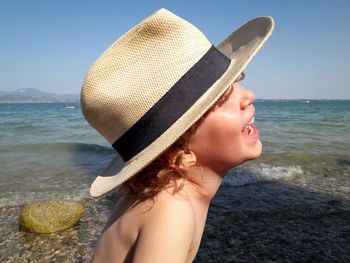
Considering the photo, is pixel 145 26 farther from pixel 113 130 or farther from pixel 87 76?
pixel 113 130

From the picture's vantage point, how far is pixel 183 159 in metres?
1.66

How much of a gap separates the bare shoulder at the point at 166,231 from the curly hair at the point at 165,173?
0.07 meters

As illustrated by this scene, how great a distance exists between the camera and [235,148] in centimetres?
168

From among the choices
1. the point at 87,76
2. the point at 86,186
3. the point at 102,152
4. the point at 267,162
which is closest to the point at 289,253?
the point at 87,76

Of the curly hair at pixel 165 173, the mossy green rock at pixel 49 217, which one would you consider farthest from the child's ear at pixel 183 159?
the mossy green rock at pixel 49 217

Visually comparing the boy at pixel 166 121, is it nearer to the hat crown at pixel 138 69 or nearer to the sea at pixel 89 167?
the hat crown at pixel 138 69

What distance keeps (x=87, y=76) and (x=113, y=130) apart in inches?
11.8

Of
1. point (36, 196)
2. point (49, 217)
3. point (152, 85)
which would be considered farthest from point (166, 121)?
point (36, 196)

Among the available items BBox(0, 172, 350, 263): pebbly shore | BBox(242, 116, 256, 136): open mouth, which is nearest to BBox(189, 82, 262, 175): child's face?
BBox(242, 116, 256, 136): open mouth

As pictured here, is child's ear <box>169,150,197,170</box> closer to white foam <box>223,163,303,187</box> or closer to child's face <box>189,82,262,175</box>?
child's face <box>189,82,262,175</box>

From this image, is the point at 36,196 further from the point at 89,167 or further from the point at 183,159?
the point at 183,159

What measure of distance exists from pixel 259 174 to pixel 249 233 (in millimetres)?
3424

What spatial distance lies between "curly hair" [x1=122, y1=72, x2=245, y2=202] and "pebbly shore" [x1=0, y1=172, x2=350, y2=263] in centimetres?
234

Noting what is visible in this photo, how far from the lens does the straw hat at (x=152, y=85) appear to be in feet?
5.05
